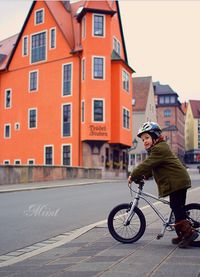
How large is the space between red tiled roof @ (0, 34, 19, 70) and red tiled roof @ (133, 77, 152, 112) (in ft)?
66.6

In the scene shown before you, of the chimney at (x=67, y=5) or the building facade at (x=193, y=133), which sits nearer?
the chimney at (x=67, y=5)

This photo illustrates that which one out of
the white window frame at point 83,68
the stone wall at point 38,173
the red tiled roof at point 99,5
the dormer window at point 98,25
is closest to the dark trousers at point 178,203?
the stone wall at point 38,173

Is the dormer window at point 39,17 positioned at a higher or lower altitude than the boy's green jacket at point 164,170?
higher

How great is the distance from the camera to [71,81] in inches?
1700

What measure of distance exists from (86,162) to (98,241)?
3389 cm

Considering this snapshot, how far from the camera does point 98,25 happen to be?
4244 centimetres

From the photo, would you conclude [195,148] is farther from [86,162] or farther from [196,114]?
[86,162]

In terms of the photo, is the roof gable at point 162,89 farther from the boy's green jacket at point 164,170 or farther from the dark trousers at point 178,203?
the dark trousers at point 178,203

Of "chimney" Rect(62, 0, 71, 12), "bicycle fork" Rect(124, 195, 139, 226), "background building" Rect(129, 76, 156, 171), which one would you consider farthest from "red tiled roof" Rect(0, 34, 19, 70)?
"bicycle fork" Rect(124, 195, 139, 226)

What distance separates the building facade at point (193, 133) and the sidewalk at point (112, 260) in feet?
400

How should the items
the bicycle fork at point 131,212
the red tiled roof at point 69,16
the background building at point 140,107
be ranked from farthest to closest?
the background building at point 140,107, the red tiled roof at point 69,16, the bicycle fork at point 131,212

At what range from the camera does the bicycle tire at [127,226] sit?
6.82m

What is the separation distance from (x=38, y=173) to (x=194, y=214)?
77.5ft

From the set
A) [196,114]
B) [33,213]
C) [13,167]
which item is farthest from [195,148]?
[33,213]
